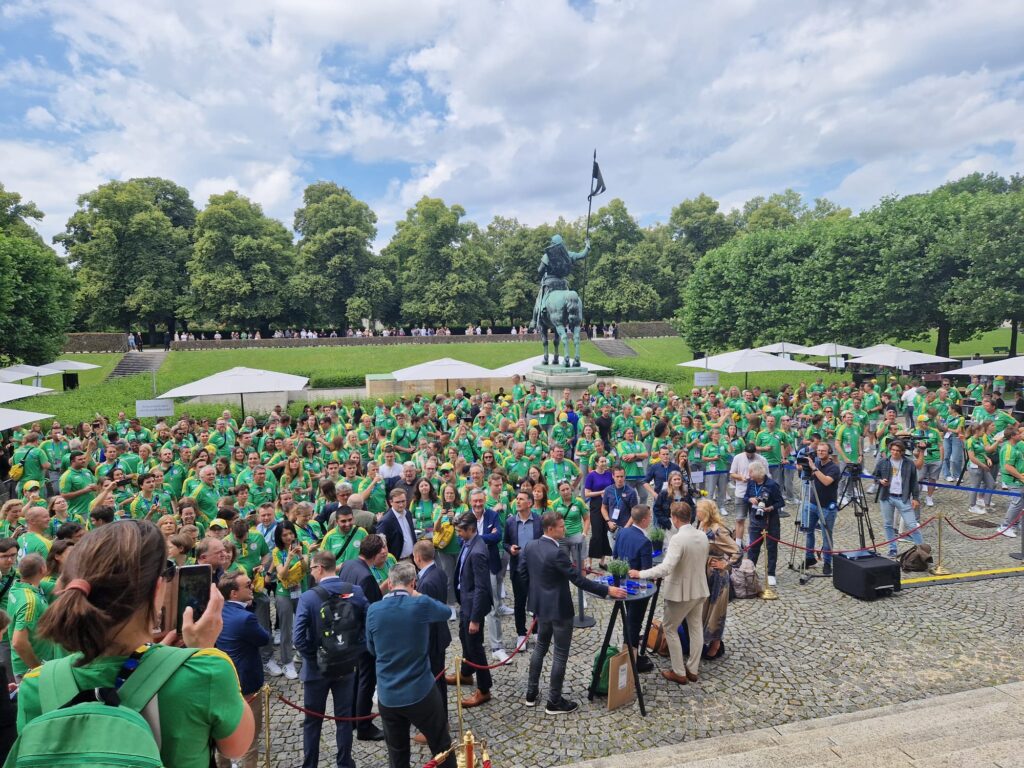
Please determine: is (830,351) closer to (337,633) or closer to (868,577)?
(868,577)

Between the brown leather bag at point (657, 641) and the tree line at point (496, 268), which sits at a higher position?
the tree line at point (496, 268)

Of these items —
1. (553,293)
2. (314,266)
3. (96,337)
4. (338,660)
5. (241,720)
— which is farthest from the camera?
(314,266)

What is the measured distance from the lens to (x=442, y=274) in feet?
194

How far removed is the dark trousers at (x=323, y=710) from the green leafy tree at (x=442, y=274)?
5302 cm

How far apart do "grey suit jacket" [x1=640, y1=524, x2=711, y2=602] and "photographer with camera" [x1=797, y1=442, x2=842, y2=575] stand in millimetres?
3764

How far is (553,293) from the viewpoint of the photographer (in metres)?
20.4

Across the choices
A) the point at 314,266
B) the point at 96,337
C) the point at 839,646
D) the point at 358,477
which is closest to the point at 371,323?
the point at 314,266

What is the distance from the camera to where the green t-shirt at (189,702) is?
1.80 m

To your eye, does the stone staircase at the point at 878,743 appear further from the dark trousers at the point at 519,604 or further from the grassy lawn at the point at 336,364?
the grassy lawn at the point at 336,364

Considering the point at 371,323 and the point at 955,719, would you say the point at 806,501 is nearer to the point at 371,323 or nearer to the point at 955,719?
the point at 955,719

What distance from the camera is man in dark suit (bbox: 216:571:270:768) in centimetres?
451

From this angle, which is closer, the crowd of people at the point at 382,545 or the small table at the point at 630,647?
the crowd of people at the point at 382,545

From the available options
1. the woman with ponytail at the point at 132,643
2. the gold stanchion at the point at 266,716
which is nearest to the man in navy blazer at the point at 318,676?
the gold stanchion at the point at 266,716

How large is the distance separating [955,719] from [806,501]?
4463mm
